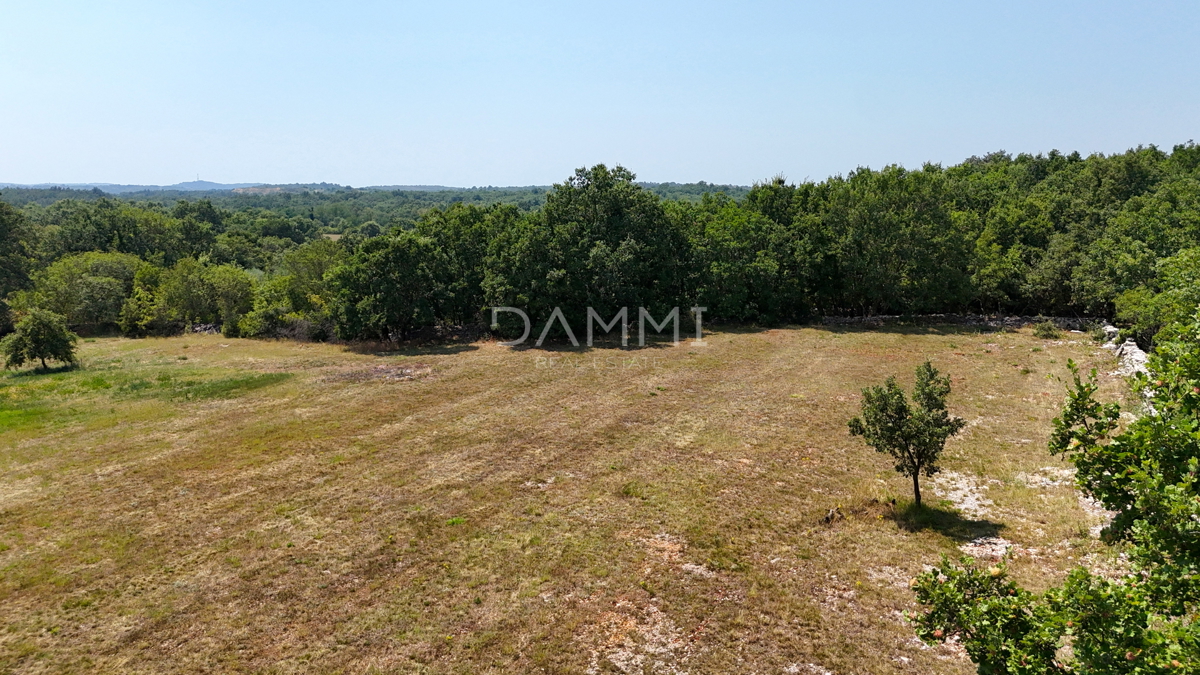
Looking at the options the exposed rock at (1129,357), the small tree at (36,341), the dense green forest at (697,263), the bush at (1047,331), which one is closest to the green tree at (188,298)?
the dense green forest at (697,263)

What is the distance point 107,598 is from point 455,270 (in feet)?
111

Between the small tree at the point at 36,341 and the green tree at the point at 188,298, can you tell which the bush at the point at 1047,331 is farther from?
the green tree at the point at 188,298

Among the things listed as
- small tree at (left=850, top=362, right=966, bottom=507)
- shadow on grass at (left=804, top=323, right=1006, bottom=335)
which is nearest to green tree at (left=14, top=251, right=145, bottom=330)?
A: shadow on grass at (left=804, top=323, right=1006, bottom=335)

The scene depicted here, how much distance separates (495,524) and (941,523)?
12.2m

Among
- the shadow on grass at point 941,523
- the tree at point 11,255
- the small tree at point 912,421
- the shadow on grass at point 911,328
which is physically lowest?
the shadow on grass at point 941,523

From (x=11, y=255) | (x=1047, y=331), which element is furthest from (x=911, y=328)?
(x=11, y=255)

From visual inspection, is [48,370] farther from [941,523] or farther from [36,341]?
[941,523]

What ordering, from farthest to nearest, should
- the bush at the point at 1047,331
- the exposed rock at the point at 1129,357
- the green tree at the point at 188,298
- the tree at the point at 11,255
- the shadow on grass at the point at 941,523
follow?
the tree at the point at 11,255
the green tree at the point at 188,298
the bush at the point at 1047,331
the exposed rock at the point at 1129,357
the shadow on grass at the point at 941,523

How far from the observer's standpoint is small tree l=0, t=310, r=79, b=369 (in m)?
35.4

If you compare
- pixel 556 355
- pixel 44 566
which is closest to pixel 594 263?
pixel 556 355

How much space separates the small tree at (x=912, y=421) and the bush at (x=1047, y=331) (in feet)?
108

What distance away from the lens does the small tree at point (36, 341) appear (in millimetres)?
35375

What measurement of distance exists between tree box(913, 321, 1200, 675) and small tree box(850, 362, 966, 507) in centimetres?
767

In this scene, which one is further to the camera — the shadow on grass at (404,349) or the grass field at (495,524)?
the shadow on grass at (404,349)
